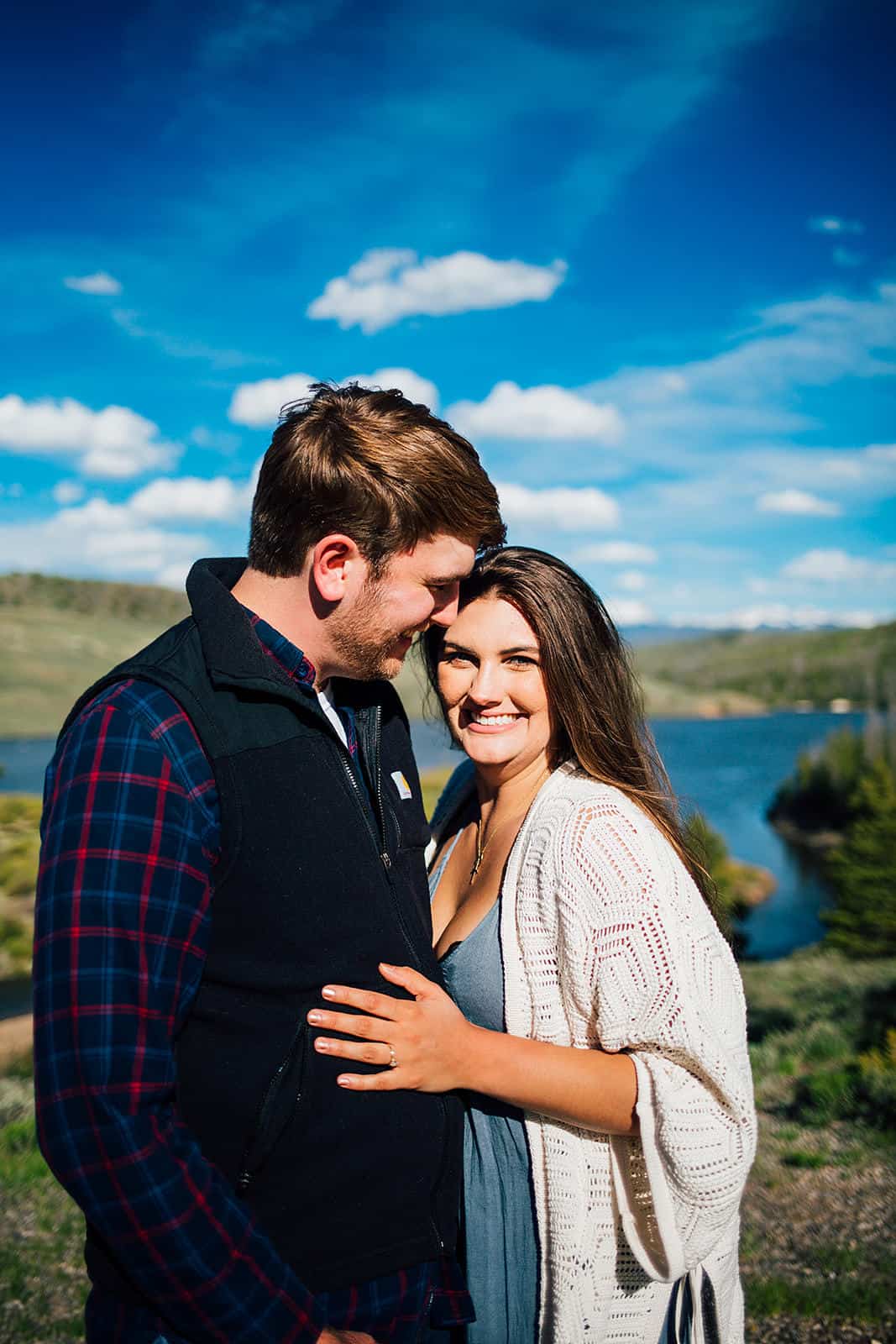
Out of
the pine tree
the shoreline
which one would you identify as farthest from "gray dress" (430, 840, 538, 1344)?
the pine tree

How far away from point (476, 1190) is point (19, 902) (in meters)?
8.48

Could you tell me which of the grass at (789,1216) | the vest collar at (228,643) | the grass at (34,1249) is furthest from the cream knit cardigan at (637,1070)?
the grass at (34,1249)

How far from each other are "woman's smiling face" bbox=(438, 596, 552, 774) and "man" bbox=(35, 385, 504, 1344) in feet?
1.67

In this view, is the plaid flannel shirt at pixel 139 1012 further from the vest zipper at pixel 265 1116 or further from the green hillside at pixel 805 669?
the green hillside at pixel 805 669

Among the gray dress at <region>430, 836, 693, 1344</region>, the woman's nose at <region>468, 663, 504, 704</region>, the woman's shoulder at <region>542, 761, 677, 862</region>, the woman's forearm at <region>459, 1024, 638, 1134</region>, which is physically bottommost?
the gray dress at <region>430, 836, 693, 1344</region>

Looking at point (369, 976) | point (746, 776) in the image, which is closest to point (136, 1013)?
point (369, 976)

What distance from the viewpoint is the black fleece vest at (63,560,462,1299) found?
5.49ft

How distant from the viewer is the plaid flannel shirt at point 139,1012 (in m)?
1.49

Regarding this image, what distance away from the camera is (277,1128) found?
1.67 metres

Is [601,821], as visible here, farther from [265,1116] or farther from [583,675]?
[265,1116]

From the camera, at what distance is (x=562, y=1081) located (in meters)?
2.04

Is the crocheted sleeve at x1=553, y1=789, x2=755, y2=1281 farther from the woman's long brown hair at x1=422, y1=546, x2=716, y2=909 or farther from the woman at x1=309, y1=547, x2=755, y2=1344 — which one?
the woman's long brown hair at x1=422, y1=546, x2=716, y2=909

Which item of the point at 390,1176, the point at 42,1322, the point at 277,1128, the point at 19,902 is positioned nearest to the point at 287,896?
the point at 277,1128

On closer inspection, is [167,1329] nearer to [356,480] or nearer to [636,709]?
[356,480]
